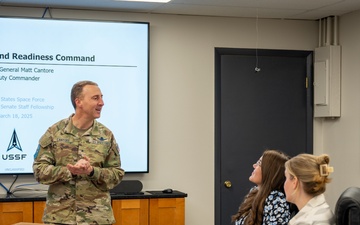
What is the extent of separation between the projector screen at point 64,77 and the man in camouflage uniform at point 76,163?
203 cm

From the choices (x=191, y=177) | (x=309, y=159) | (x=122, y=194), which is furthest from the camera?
(x=191, y=177)

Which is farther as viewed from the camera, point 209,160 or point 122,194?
point 209,160

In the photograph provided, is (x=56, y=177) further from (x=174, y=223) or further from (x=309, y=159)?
(x=174, y=223)

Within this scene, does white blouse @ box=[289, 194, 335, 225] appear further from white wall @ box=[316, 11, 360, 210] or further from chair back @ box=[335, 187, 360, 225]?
Result: white wall @ box=[316, 11, 360, 210]

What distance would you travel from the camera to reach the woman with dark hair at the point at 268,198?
3438 millimetres

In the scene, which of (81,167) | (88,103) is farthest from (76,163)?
(88,103)

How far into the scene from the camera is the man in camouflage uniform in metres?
3.55

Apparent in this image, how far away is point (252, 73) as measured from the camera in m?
6.26

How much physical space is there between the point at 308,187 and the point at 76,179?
1254 millimetres

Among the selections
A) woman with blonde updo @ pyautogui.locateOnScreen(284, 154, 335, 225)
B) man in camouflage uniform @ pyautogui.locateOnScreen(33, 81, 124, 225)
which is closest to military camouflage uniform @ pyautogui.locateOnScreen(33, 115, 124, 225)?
man in camouflage uniform @ pyautogui.locateOnScreen(33, 81, 124, 225)

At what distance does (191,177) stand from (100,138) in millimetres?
2578

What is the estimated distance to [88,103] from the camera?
3607 mm

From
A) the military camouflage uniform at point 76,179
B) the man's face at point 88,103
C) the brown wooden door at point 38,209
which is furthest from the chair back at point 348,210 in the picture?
the brown wooden door at point 38,209

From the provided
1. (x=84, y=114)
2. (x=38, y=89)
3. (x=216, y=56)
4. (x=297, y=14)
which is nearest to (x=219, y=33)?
(x=216, y=56)
